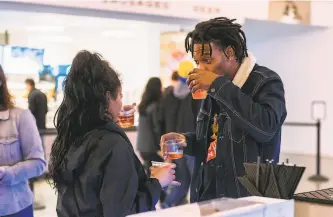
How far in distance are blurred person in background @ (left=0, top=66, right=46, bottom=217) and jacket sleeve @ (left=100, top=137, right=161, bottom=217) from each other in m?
1.21

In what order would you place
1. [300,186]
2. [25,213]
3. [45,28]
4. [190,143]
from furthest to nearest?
[300,186] → [45,28] → [25,213] → [190,143]

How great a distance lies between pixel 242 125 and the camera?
2.12 metres

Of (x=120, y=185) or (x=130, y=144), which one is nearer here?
(x=120, y=185)

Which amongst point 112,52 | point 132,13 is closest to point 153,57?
point 112,52

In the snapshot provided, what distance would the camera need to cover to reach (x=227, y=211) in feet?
4.88

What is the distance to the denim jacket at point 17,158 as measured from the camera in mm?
2955

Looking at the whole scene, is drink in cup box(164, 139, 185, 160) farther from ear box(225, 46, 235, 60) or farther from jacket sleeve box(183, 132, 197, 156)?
ear box(225, 46, 235, 60)

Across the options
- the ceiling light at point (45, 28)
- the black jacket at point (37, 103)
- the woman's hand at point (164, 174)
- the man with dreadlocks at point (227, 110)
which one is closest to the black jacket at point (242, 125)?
the man with dreadlocks at point (227, 110)

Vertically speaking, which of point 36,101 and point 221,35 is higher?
point 221,35

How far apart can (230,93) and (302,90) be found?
9366mm

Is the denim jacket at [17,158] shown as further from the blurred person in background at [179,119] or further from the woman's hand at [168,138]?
the blurred person in background at [179,119]

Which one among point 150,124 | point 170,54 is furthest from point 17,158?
point 170,54

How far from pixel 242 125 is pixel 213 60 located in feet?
1.07

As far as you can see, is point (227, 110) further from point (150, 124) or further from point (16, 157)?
point (150, 124)
